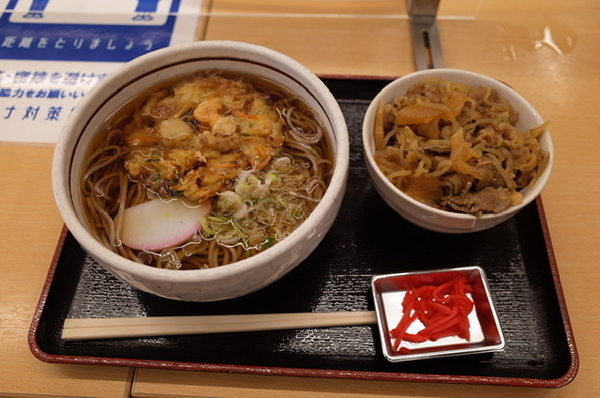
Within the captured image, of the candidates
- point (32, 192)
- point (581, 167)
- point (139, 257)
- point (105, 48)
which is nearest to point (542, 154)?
point (581, 167)

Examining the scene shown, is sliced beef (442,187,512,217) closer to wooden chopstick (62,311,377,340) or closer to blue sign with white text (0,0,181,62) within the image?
wooden chopstick (62,311,377,340)

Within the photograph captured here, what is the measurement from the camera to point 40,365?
1250 mm

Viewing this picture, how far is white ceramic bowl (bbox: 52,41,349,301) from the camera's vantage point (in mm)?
994

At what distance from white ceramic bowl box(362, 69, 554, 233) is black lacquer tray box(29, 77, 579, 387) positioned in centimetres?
13

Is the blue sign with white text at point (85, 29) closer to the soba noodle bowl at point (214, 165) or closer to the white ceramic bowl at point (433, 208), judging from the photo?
the soba noodle bowl at point (214, 165)

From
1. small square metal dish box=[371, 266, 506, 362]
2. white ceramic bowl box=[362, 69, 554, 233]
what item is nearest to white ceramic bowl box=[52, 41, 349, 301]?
white ceramic bowl box=[362, 69, 554, 233]

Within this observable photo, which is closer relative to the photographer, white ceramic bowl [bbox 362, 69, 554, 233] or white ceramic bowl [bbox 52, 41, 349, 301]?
white ceramic bowl [bbox 52, 41, 349, 301]

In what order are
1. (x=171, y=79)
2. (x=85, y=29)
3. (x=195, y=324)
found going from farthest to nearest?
(x=85, y=29) < (x=171, y=79) < (x=195, y=324)

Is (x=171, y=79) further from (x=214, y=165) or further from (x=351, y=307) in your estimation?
(x=351, y=307)

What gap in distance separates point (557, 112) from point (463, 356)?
1062mm

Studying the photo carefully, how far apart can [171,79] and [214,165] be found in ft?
1.03

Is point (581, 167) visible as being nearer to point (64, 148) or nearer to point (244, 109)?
point (244, 109)

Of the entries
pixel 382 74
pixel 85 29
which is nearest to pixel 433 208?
pixel 382 74

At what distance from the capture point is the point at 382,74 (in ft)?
6.13
